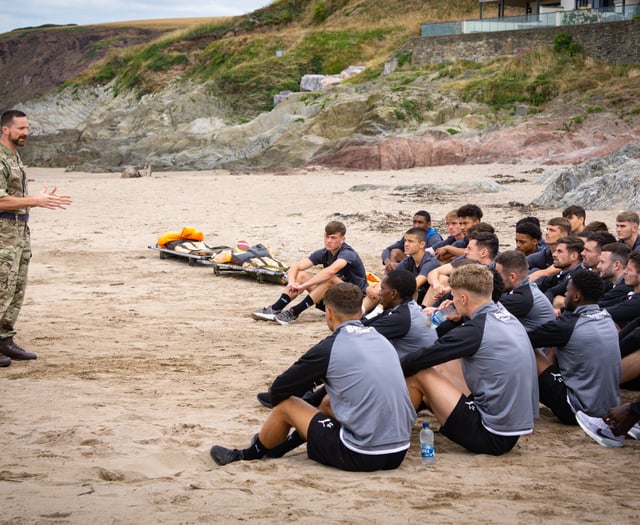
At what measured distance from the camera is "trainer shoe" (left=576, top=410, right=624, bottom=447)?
5.78 metres

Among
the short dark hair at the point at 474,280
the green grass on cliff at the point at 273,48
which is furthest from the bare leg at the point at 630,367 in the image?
the green grass on cliff at the point at 273,48

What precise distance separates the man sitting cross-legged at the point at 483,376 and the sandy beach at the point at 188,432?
177 mm

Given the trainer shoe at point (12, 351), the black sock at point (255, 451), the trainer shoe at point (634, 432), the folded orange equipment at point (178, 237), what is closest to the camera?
the black sock at point (255, 451)

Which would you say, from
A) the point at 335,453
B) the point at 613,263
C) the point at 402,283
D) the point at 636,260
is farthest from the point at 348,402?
the point at 613,263

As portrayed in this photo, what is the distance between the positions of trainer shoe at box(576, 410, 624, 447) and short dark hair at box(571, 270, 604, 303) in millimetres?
860

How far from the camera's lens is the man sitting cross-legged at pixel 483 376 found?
559cm

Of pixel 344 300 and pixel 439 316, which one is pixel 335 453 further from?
pixel 439 316

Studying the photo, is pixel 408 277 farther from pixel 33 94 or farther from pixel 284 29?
pixel 33 94

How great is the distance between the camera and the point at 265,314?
1036 cm

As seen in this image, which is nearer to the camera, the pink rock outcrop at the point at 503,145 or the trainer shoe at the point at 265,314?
the trainer shoe at the point at 265,314

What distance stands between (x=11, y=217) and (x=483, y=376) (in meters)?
4.82

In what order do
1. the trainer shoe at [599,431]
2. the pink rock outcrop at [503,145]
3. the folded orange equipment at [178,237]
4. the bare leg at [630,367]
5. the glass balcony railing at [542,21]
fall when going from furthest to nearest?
Result: the glass balcony railing at [542,21] → the pink rock outcrop at [503,145] → the folded orange equipment at [178,237] → the bare leg at [630,367] → the trainer shoe at [599,431]

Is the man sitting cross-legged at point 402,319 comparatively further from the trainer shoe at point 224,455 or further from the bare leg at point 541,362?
the trainer shoe at point 224,455

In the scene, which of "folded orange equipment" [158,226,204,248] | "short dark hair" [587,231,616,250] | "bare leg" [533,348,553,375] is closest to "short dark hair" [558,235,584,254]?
"short dark hair" [587,231,616,250]
